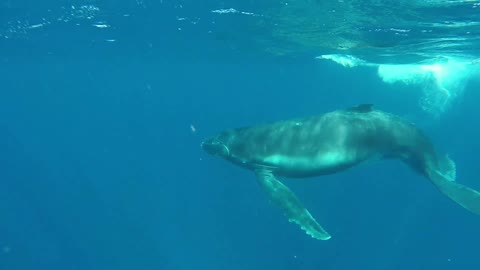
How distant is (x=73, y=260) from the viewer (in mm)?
32531

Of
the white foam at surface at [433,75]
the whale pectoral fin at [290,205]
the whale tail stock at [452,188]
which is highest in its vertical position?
the whale tail stock at [452,188]

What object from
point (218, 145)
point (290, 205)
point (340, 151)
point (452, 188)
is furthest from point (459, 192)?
point (218, 145)

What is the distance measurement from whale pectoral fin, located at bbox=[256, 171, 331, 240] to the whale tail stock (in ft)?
10.1

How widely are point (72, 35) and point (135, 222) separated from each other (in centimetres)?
1413

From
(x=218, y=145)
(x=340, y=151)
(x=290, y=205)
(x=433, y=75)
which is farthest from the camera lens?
(x=433, y=75)

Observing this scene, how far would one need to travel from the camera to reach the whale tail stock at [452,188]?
31.8 ft

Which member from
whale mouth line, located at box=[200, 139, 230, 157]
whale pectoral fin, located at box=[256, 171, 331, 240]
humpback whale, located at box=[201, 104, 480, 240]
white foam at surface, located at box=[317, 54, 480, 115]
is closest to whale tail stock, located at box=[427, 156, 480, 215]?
humpback whale, located at box=[201, 104, 480, 240]

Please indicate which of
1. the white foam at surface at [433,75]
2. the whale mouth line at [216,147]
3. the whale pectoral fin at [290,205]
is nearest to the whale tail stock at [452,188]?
the whale pectoral fin at [290,205]

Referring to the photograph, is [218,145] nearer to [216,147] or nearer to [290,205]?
[216,147]

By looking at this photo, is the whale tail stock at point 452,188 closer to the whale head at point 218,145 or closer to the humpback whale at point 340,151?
the humpback whale at point 340,151

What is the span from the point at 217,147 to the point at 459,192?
20.0 ft

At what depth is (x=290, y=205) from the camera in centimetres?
1027

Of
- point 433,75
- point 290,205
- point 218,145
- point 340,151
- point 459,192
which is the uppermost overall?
point 340,151

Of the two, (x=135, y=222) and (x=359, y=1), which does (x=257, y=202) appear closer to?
(x=135, y=222)
